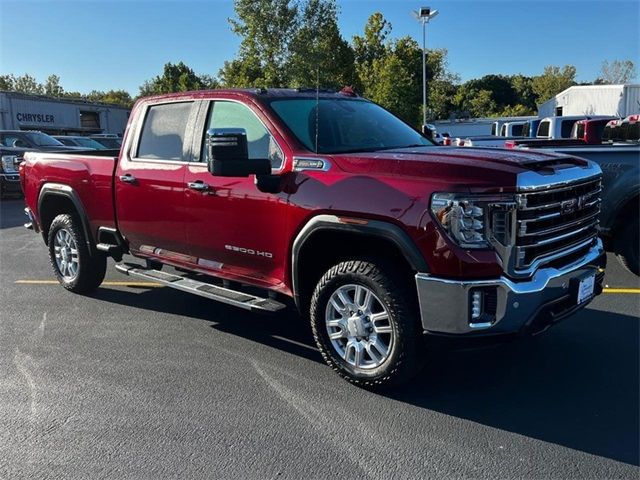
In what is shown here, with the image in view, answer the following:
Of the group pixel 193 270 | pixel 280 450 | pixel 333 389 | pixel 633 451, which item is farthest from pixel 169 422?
pixel 633 451

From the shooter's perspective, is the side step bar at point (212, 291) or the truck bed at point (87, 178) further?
the truck bed at point (87, 178)

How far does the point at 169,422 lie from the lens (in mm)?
3443

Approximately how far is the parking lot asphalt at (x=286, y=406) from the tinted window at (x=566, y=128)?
Result: 26.1ft

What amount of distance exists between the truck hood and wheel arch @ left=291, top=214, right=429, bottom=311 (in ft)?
1.13

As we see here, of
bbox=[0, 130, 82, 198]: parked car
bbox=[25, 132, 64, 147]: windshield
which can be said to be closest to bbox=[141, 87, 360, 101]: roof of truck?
bbox=[0, 130, 82, 198]: parked car

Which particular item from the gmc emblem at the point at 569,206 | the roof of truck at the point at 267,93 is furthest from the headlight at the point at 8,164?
the gmc emblem at the point at 569,206

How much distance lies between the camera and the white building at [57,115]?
36375mm

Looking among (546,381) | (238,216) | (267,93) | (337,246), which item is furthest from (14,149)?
(546,381)

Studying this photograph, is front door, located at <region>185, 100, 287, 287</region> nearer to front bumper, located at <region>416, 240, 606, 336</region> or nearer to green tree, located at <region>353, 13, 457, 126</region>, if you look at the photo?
front bumper, located at <region>416, 240, 606, 336</region>

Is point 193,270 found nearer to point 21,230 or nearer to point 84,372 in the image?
point 84,372

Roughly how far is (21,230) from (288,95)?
814 cm

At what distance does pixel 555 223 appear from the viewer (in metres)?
3.58

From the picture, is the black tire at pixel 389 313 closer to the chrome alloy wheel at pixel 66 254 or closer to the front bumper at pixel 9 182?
the chrome alloy wheel at pixel 66 254

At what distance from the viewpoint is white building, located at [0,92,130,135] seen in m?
36.4
